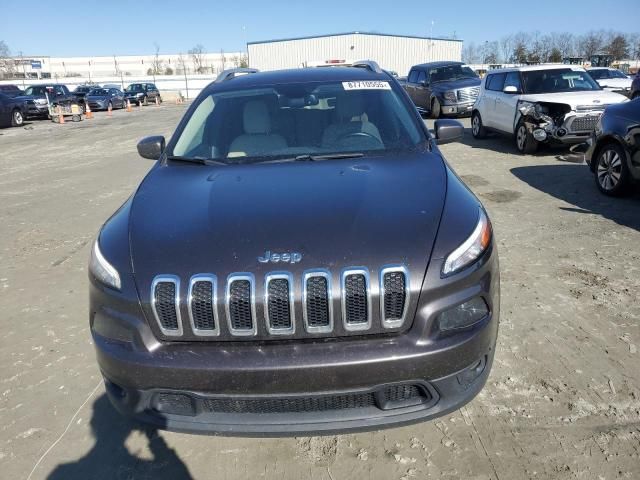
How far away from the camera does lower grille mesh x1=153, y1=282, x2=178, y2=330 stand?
1.97m

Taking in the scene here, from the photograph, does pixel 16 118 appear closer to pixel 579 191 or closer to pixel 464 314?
pixel 579 191

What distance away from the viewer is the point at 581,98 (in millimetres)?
8914

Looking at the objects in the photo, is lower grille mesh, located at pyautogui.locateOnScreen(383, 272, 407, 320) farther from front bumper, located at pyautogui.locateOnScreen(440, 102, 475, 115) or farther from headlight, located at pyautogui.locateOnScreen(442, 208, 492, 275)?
front bumper, located at pyautogui.locateOnScreen(440, 102, 475, 115)

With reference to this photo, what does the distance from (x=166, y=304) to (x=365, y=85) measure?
238 cm

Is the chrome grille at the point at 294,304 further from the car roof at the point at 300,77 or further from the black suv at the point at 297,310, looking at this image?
the car roof at the point at 300,77

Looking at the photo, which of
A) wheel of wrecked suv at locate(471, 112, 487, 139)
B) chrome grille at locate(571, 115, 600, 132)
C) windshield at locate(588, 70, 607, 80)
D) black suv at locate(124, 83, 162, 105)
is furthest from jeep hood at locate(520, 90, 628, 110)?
black suv at locate(124, 83, 162, 105)

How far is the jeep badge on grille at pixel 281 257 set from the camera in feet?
6.47

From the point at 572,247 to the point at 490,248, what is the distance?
10.1ft

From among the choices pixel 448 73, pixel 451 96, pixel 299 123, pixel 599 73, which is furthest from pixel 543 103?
pixel 599 73

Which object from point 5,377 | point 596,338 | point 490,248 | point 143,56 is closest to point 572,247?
point 596,338

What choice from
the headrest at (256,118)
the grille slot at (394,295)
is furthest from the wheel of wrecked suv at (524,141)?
the grille slot at (394,295)

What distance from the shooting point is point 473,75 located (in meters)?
18.2

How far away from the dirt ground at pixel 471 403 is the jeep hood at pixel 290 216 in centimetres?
97

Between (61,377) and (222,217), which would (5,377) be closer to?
(61,377)
